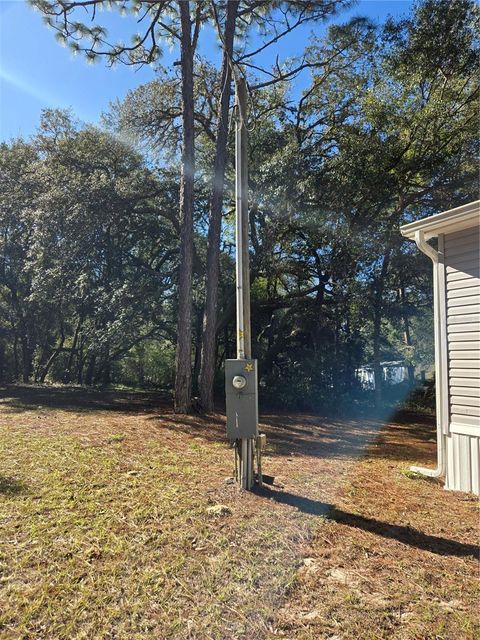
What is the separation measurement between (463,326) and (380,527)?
6.20ft

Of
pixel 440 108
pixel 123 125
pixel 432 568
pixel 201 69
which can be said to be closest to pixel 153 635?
pixel 432 568

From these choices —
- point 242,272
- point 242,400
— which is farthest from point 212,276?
Answer: point 242,400

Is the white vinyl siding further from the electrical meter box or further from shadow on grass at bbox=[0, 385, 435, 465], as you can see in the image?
the electrical meter box

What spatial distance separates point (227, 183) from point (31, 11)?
4.81 m

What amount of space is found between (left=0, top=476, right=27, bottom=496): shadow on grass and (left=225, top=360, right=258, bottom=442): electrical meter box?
172cm

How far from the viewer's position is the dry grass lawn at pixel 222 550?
6.02 feet

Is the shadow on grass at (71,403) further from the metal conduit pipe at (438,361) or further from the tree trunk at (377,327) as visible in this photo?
the metal conduit pipe at (438,361)

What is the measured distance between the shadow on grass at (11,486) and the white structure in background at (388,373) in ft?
30.3

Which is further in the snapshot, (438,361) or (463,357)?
(438,361)

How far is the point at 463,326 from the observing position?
366cm

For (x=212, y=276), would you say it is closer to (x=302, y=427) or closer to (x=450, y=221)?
(x=302, y=427)

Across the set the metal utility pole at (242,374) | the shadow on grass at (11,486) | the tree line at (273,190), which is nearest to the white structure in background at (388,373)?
the tree line at (273,190)

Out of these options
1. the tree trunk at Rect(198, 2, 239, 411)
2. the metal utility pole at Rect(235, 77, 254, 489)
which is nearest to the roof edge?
the metal utility pole at Rect(235, 77, 254, 489)

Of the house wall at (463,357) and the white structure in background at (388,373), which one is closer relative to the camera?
the house wall at (463,357)
